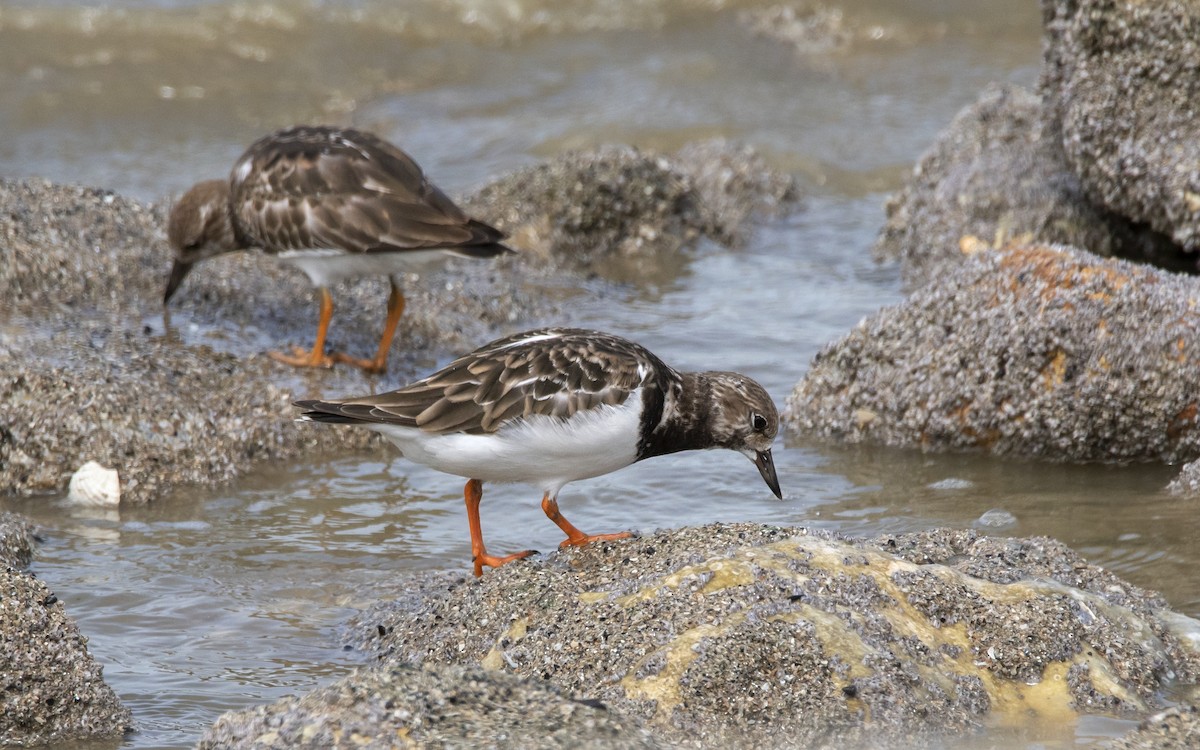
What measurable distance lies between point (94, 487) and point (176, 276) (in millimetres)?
2166

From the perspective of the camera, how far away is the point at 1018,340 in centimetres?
661

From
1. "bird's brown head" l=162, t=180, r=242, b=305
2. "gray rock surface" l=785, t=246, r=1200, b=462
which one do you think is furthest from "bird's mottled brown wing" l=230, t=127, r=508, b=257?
"gray rock surface" l=785, t=246, r=1200, b=462

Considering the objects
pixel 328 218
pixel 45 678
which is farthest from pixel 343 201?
pixel 45 678

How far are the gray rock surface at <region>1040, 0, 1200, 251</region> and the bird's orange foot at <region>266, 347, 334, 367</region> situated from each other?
4.79 meters

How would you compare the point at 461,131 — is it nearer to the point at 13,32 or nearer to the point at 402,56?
the point at 402,56

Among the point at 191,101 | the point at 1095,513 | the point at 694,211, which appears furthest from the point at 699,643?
the point at 191,101

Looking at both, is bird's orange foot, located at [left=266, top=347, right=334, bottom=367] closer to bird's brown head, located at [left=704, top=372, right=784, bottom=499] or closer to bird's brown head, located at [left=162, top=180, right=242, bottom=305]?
bird's brown head, located at [left=162, top=180, right=242, bottom=305]

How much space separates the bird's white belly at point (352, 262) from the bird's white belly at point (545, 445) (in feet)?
8.95

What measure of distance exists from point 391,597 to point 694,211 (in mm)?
6184

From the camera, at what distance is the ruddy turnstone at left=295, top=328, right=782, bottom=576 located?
5027mm

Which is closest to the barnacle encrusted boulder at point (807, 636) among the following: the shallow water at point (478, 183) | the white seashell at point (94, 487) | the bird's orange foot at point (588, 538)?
the bird's orange foot at point (588, 538)

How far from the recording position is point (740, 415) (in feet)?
17.9

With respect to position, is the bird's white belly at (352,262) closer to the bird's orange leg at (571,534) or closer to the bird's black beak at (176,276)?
the bird's black beak at (176,276)

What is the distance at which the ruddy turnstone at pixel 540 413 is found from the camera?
5027 mm
